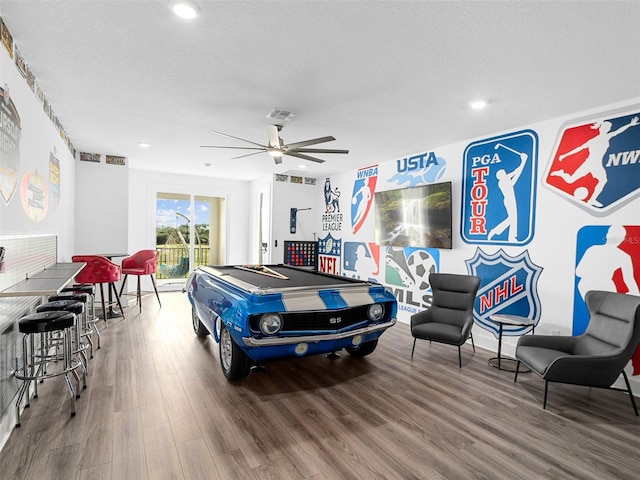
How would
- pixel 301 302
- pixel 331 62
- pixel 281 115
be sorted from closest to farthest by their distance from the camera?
pixel 331 62
pixel 301 302
pixel 281 115

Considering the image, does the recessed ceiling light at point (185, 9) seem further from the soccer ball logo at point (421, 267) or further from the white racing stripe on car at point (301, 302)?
the soccer ball logo at point (421, 267)

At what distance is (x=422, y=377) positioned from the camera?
3426 millimetres

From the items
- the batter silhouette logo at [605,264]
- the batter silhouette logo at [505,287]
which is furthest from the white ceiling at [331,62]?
the batter silhouette logo at [505,287]

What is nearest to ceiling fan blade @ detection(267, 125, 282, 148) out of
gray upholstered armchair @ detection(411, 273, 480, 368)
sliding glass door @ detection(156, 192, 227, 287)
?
gray upholstered armchair @ detection(411, 273, 480, 368)

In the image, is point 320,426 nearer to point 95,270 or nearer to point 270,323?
point 270,323

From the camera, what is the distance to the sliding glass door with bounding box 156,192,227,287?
808 centimetres

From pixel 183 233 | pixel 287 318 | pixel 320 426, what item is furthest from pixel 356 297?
pixel 183 233

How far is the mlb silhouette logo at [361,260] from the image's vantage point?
6.36 m

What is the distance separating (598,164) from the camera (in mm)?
3463

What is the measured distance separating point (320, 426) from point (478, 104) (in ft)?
10.5

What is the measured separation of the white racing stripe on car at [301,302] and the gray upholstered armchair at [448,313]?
1444mm

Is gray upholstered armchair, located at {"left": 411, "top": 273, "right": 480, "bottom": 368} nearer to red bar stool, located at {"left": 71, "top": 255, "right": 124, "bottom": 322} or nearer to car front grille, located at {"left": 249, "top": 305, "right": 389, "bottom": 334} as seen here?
car front grille, located at {"left": 249, "top": 305, "right": 389, "bottom": 334}

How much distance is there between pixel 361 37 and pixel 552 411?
10.3 feet

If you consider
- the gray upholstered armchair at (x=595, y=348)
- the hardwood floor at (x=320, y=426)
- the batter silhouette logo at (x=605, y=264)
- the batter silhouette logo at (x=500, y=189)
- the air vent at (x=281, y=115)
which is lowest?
the hardwood floor at (x=320, y=426)
